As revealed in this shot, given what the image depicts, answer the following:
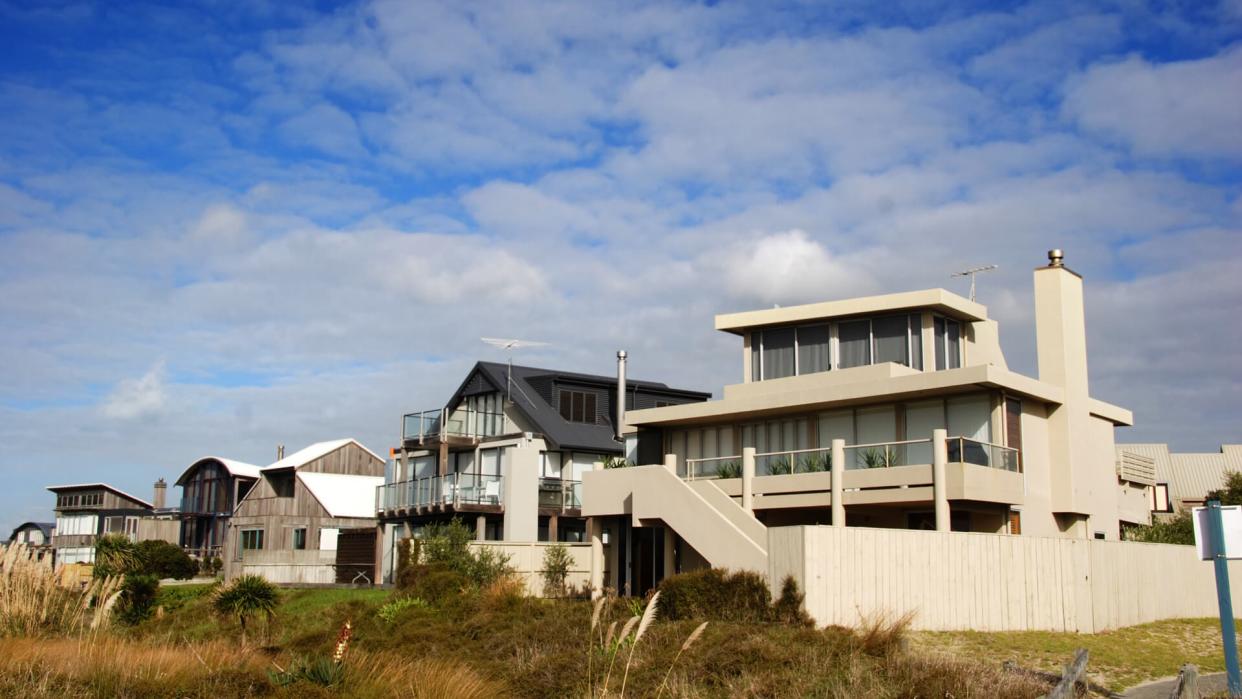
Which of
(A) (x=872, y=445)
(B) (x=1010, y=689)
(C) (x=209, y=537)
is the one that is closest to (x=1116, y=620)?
(A) (x=872, y=445)

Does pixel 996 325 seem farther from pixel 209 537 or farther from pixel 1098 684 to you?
pixel 209 537

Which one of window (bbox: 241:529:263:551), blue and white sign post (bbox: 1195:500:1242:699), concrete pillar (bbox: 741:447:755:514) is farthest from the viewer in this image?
window (bbox: 241:529:263:551)

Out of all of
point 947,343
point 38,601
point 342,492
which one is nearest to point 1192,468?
point 947,343

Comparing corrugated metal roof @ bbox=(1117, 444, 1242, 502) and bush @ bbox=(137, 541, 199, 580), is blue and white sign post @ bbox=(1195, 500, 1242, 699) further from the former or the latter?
corrugated metal roof @ bbox=(1117, 444, 1242, 502)

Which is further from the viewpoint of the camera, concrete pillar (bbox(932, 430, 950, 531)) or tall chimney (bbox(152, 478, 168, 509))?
tall chimney (bbox(152, 478, 168, 509))

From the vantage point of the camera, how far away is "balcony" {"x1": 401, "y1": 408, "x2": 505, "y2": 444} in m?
48.2

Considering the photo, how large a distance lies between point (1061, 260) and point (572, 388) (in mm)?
23454

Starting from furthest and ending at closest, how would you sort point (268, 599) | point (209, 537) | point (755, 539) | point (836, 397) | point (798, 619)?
point (209, 537) → point (836, 397) → point (268, 599) → point (755, 539) → point (798, 619)

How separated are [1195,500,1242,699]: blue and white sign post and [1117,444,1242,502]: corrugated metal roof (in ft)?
172

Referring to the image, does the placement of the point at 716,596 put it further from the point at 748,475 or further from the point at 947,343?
the point at 947,343

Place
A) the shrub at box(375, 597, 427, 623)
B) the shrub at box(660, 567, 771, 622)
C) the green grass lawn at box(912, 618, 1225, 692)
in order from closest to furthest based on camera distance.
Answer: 1. the green grass lawn at box(912, 618, 1225, 692)
2. the shrub at box(660, 567, 771, 622)
3. the shrub at box(375, 597, 427, 623)

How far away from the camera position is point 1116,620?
2566 cm

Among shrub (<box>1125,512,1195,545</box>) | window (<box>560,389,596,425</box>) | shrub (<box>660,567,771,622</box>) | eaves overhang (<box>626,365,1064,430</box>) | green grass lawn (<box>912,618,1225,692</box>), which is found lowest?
green grass lawn (<box>912,618,1225,692</box>)

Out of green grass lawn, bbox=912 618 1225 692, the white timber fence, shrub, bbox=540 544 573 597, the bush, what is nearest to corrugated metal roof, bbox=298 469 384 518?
the bush
